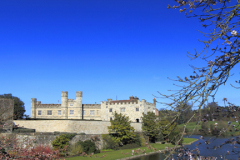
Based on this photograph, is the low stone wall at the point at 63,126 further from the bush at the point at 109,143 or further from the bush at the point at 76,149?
the bush at the point at 76,149

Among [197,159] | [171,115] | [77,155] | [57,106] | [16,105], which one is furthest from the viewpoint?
[57,106]

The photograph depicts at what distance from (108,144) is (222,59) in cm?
2435

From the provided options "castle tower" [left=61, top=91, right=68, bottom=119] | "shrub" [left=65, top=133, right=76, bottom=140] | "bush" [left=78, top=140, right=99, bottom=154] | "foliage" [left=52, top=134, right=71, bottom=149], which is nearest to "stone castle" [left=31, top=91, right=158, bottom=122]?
"castle tower" [left=61, top=91, right=68, bottom=119]

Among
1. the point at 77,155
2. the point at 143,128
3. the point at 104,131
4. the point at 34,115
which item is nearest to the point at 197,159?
the point at 77,155

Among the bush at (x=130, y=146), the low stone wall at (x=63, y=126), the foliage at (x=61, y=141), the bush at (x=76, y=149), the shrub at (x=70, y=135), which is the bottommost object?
the bush at (x=130, y=146)

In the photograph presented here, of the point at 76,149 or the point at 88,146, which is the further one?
the point at 88,146

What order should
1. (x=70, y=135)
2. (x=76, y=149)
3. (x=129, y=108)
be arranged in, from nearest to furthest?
(x=76, y=149)
(x=70, y=135)
(x=129, y=108)

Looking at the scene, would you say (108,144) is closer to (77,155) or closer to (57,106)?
(77,155)

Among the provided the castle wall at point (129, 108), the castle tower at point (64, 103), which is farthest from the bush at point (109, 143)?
the castle tower at point (64, 103)

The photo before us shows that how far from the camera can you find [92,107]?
39594 millimetres

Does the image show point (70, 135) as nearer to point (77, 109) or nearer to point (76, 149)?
point (76, 149)

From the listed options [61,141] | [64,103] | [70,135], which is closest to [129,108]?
[64,103]

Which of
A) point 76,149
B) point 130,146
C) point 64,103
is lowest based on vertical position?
point 130,146

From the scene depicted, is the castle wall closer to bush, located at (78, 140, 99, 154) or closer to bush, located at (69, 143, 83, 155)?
bush, located at (78, 140, 99, 154)
